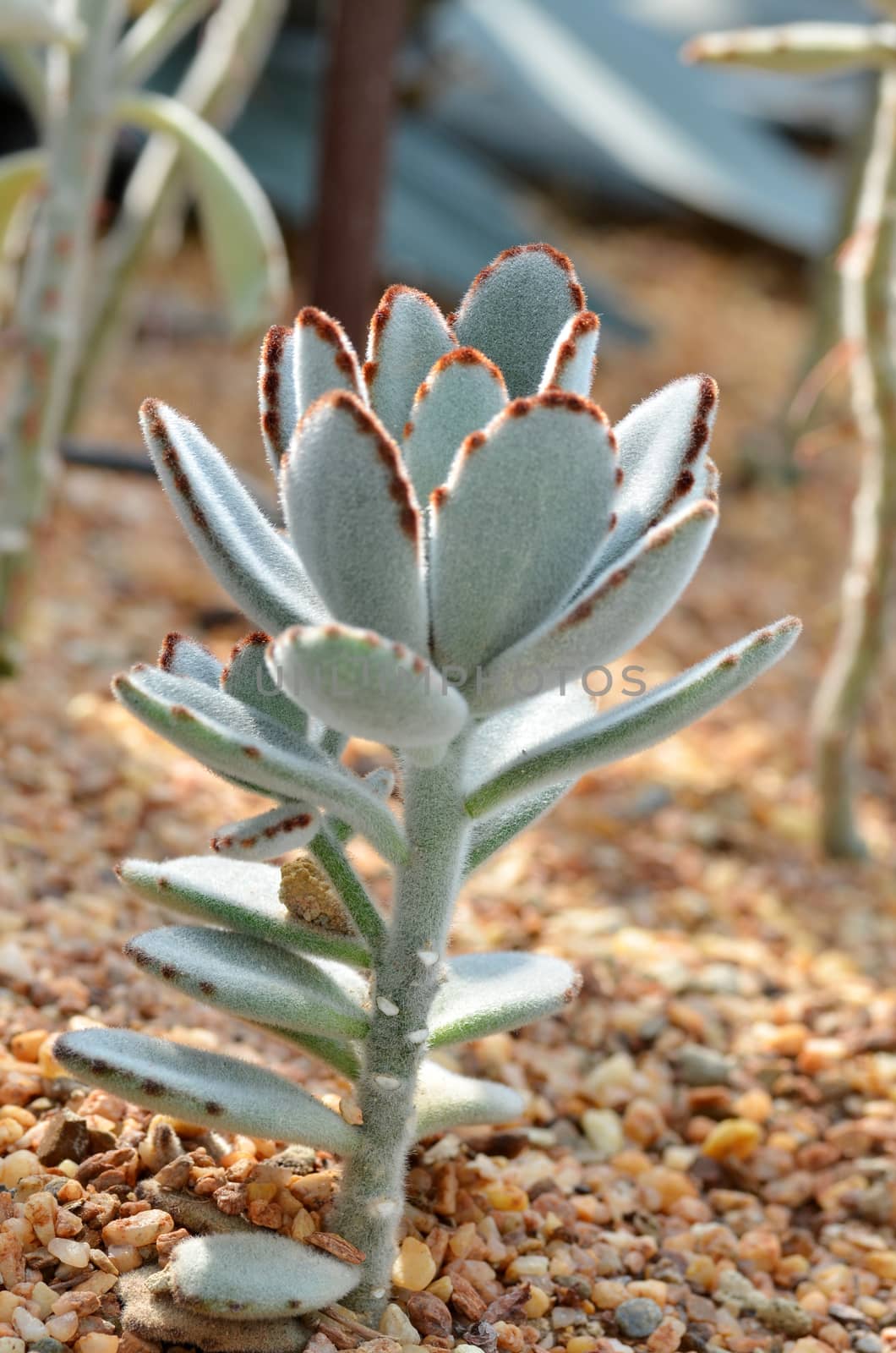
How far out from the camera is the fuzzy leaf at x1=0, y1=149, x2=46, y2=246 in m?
1.66

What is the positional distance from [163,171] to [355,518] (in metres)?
1.45

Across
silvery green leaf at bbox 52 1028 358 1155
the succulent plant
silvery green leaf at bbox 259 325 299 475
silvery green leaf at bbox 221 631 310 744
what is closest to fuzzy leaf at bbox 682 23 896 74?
the succulent plant

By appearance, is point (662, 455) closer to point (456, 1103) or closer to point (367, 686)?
point (367, 686)

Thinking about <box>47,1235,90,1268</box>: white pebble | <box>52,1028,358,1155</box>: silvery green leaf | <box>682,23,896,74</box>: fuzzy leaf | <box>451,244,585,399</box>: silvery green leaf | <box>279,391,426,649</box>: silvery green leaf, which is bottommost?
<box>47,1235,90,1268</box>: white pebble

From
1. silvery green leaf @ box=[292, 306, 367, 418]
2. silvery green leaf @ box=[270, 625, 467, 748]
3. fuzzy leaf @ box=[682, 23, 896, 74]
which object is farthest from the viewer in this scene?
fuzzy leaf @ box=[682, 23, 896, 74]

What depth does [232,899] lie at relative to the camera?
85 cm

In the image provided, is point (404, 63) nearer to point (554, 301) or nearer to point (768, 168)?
point (768, 168)

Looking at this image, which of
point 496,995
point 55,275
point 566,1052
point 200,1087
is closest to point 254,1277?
point 200,1087

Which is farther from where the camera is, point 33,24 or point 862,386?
point 862,386

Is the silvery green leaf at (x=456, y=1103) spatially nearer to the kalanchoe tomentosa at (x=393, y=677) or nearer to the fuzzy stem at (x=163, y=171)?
the kalanchoe tomentosa at (x=393, y=677)

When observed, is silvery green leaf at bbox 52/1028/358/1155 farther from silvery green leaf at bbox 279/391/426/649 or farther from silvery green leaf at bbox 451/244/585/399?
silvery green leaf at bbox 451/244/585/399

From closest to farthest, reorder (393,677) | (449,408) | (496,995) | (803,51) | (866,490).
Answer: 1. (393,677)
2. (449,408)
3. (496,995)
4. (803,51)
5. (866,490)

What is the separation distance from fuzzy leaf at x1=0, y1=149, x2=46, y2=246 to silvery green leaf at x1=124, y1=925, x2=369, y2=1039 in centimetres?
110

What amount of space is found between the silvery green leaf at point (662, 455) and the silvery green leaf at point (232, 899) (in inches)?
10.7
